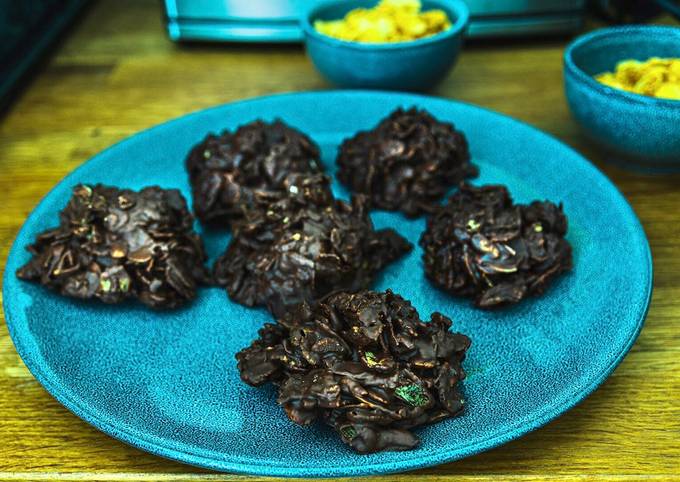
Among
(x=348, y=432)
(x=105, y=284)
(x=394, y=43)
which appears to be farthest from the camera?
(x=394, y=43)

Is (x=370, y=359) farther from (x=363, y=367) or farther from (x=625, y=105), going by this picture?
(x=625, y=105)

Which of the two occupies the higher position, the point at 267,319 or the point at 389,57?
the point at 389,57

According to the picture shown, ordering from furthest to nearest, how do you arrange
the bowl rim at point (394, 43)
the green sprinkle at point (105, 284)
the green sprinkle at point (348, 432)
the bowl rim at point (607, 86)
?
the bowl rim at point (394, 43) < the bowl rim at point (607, 86) < the green sprinkle at point (105, 284) < the green sprinkle at point (348, 432)

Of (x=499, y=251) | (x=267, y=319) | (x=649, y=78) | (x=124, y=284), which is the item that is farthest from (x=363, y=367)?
(x=649, y=78)

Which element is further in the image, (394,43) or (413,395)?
A: (394,43)

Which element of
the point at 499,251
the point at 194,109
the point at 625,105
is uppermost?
the point at 625,105

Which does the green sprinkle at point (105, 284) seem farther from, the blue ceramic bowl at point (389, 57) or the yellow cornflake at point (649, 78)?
the yellow cornflake at point (649, 78)

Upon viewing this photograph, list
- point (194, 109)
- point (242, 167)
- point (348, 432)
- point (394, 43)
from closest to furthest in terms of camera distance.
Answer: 1. point (348, 432)
2. point (242, 167)
3. point (394, 43)
4. point (194, 109)

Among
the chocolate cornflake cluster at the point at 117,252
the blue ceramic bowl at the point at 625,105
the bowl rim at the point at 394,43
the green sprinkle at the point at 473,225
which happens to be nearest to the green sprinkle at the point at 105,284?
the chocolate cornflake cluster at the point at 117,252
